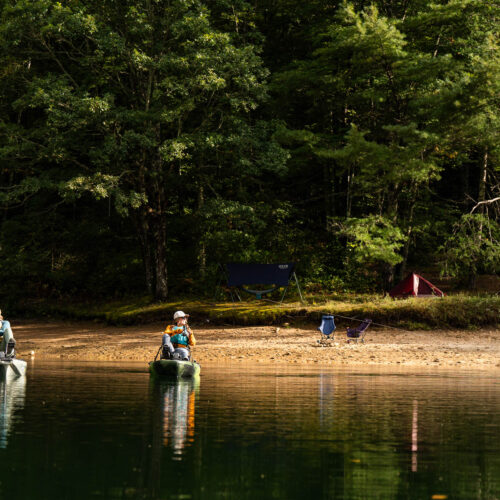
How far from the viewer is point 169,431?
427 inches

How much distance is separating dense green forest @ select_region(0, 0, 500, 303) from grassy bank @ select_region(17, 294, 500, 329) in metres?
1.68

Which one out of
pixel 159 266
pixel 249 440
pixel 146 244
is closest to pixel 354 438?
pixel 249 440

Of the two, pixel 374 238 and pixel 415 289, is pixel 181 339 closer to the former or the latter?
pixel 374 238

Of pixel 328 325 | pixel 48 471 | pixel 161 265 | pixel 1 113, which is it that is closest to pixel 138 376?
pixel 328 325

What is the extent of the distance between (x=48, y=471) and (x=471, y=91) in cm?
2462

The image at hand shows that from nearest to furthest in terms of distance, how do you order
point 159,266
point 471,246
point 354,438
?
1. point 354,438
2. point 471,246
3. point 159,266

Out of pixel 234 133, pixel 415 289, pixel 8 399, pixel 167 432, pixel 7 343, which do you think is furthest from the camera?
pixel 234 133

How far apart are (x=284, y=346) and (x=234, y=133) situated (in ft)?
32.4

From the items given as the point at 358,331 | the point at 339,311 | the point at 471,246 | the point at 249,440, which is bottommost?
the point at 249,440

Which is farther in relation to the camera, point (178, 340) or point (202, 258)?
point (202, 258)

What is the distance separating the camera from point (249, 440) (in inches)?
397

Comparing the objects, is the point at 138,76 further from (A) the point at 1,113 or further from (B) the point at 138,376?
(B) the point at 138,376

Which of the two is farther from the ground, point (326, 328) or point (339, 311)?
point (339, 311)

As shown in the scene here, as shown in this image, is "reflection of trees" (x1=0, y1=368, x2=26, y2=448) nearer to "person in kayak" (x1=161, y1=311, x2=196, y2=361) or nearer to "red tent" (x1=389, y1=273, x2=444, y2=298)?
"person in kayak" (x1=161, y1=311, x2=196, y2=361)
